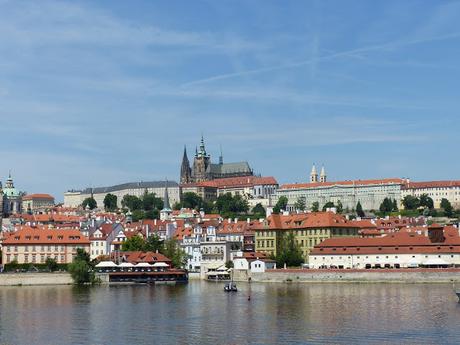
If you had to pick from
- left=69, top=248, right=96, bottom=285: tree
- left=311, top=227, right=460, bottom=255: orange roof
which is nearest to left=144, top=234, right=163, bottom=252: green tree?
left=69, top=248, right=96, bottom=285: tree

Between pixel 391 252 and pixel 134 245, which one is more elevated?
pixel 134 245

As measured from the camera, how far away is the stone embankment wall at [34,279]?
8594 cm

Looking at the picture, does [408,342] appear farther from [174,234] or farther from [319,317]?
[174,234]

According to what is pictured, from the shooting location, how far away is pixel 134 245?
102m

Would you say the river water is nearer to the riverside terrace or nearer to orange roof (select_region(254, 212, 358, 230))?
the riverside terrace

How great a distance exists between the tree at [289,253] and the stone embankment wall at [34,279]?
2193cm

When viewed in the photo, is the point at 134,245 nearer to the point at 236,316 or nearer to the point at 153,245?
the point at 153,245

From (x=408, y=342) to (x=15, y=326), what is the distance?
21.1 meters

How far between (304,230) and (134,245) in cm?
1884

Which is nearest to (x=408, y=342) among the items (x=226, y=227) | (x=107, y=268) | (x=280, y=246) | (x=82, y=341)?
(x=82, y=341)

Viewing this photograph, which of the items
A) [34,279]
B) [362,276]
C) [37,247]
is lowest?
[362,276]

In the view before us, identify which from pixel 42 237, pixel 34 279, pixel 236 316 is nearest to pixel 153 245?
pixel 42 237

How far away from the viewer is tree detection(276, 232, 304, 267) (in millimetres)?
95562

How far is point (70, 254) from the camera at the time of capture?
100m
